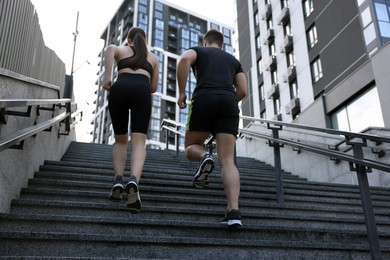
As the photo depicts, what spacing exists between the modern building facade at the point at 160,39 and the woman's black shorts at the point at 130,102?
5635 centimetres

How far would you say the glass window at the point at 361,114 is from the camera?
1520 centimetres

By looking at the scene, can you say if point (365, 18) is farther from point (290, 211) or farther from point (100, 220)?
point (100, 220)

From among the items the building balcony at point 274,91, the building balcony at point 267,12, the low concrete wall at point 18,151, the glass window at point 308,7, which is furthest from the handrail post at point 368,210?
the building balcony at point 267,12

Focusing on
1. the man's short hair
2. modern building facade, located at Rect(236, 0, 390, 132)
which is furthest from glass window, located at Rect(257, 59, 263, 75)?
the man's short hair

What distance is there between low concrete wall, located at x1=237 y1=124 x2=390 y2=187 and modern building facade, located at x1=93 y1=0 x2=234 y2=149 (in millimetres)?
49237

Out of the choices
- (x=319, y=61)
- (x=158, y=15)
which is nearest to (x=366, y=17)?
(x=319, y=61)

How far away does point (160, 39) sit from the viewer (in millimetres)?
72375

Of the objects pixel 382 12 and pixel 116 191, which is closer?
pixel 116 191

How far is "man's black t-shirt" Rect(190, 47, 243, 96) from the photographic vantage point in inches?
154

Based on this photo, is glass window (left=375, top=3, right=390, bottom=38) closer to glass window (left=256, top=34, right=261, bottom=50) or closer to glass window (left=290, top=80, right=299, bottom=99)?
glass window (left=290, top=80, right=299, bottom=99)

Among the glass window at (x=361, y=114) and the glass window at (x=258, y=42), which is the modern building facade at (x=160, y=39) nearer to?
the glass window at (x=258, y=42)

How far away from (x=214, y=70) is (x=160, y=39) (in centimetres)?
7042

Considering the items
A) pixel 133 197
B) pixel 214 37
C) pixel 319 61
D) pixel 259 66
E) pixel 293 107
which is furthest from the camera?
pixel 259 66

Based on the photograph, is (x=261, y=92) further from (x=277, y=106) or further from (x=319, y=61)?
(x=319, y=61)
